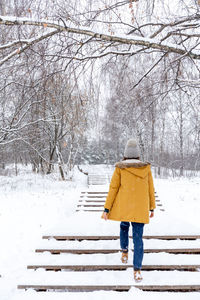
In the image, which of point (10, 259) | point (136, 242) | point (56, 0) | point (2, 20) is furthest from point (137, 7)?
point (10, 259)

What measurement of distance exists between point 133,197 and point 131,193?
0.18 feet

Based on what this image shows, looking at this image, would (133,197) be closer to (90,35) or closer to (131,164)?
(131,164)

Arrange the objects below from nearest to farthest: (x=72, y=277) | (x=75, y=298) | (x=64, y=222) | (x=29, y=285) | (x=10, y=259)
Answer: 1. (x=75, y=298)
2. (x=29, y=285)
3. (x=72, y=277)
4. (x=10, y=259)
5. (x=64, y=222)

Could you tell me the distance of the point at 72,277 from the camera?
2965 millimetres

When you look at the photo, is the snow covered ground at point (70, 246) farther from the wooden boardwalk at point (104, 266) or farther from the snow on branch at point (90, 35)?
the snow on branch at point (90, 35)

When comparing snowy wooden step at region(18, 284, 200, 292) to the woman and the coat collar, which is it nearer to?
the woman

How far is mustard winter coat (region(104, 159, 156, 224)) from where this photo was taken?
279cm

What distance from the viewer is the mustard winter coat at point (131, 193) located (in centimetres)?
279

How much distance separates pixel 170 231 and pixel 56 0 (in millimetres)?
4145

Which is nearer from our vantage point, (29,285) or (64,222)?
(29,285)

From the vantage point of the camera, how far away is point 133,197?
9.28ft

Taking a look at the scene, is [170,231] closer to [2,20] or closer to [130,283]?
[130,283]

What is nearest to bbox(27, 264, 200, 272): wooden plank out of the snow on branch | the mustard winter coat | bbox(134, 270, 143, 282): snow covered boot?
bbox(134, 270, 143, 282): snow covered boot

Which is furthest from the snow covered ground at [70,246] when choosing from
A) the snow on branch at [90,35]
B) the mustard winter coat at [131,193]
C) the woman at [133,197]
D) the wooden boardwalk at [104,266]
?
the snow on branch at [90,35]
